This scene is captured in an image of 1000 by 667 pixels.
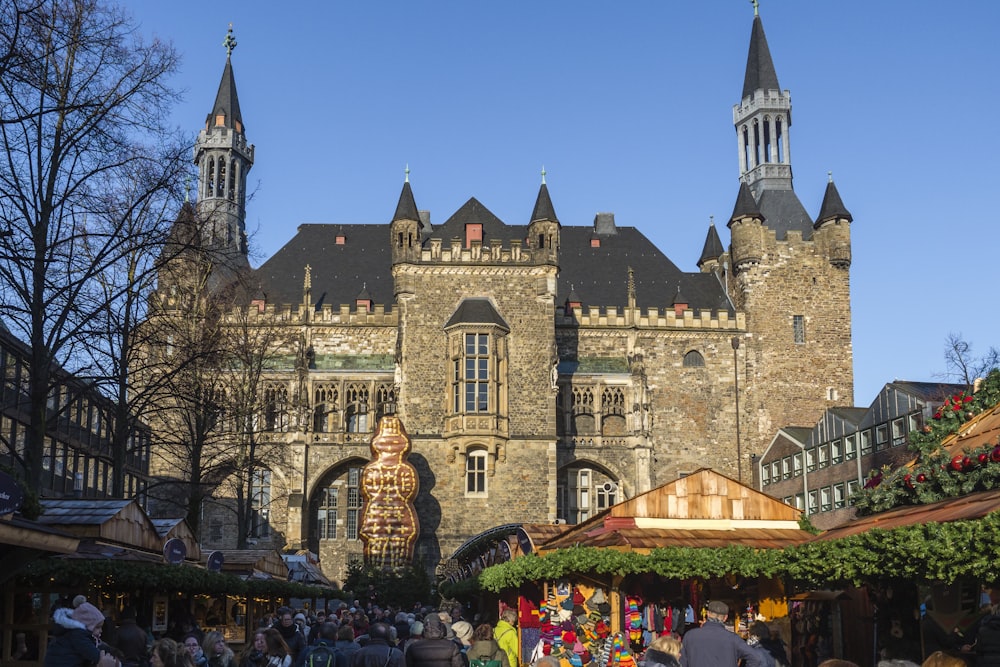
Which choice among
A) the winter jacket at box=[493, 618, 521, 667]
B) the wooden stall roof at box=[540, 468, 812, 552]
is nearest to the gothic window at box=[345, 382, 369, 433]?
the wooden stall roof at box=[540, 468, 812, 552]

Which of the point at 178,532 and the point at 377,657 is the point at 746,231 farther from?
the point at 377,657

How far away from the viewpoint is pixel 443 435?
4466 cm

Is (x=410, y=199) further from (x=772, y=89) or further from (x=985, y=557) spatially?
(x=985, y=557)

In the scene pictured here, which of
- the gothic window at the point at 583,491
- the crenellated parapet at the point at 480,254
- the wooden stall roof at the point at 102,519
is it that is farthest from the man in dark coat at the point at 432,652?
the gothic window at the point at 583,491

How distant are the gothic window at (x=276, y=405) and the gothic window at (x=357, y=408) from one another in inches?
104

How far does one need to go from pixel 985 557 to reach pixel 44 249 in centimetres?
1168

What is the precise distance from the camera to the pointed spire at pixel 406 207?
153 feet

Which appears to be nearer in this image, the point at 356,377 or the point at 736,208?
the point at 356,377

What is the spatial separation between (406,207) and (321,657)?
36919 mm

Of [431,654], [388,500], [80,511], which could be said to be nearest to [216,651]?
[431,654]

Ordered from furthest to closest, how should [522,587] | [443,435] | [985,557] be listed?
[443,435] → [522,587] → [985,557]

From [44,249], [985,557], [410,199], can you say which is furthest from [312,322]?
[985,557]

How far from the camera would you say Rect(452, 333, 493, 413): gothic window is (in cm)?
4444

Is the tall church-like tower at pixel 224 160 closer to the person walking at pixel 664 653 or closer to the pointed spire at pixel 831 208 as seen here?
the pointed spire at pixel 831 208
